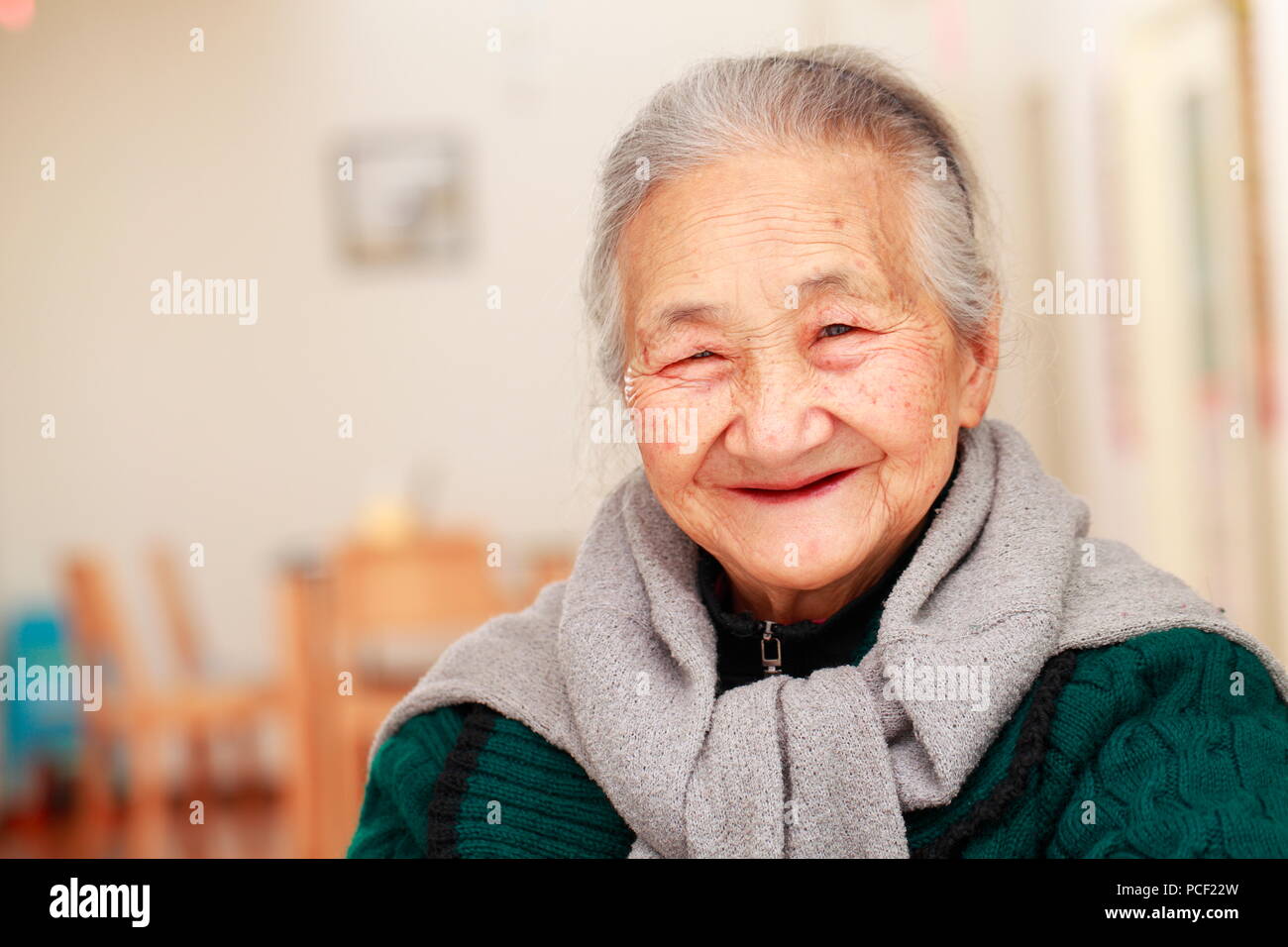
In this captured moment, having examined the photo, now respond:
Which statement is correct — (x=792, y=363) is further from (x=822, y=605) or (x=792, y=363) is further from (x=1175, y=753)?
(x=1175, y=753)

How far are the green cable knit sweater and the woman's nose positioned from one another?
0.53 ft

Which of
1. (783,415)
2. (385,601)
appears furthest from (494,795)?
(385,601)

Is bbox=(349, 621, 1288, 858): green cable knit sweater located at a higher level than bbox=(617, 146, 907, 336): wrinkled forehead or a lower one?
lower

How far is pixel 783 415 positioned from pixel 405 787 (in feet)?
1.30

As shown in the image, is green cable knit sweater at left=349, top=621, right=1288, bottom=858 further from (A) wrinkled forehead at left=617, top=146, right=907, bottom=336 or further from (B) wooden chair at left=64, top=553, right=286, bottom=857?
(B) wooden chair at left=64, top=553, right=286, bottom=857

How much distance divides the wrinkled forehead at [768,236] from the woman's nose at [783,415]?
0.05 meters

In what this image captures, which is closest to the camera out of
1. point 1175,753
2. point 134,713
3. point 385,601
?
point 1175,753

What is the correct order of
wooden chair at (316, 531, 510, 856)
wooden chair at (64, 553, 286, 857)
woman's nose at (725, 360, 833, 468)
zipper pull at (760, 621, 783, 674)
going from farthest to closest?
wooden chair at (64, 553, 286, 857), wooden chair at (316, 531, 510, 856), zipper pull at (760, 621, 783, 674), woman's nose at (725, 360, 833, 468)

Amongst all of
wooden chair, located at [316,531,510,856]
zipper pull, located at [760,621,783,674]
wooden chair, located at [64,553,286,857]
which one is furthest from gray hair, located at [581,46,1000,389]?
wooden chair, located at [64,553,286,857]

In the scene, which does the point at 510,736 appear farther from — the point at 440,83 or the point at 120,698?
the point at 440,83

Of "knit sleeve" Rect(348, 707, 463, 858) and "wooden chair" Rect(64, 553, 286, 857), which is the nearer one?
"knit sleeve" Rect(348, 707, 463, 858)

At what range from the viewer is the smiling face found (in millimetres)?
841

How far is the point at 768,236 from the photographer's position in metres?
0.84

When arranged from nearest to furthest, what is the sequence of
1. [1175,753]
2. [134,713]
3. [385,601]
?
[1175,753]
[385,601]
[134,713]
